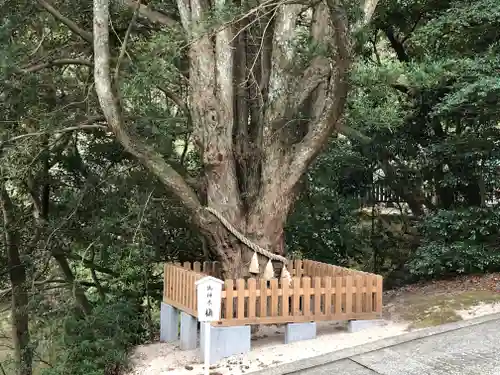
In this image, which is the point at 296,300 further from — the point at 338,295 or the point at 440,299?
the point at 440,299

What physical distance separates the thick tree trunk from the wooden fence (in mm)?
4044

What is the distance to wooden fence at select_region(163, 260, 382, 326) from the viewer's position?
5.86 meters

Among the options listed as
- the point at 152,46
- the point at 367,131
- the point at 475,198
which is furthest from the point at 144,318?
the point at 475,198

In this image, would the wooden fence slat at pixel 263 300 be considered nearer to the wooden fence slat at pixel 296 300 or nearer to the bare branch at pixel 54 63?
the wooden fence slat at pixel 296 300

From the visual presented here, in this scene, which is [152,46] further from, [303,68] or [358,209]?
[358,209]

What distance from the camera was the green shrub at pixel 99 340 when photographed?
6133mm

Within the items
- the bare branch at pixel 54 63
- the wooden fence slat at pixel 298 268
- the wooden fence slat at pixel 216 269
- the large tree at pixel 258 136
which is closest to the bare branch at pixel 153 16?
the large tree at pixel 258 136

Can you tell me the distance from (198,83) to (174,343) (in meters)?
3.50

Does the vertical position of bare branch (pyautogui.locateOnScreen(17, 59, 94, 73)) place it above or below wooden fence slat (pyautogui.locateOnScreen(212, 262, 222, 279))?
above

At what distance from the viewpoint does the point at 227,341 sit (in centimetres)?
577

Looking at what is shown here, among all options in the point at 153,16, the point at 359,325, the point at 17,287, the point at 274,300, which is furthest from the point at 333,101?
the point at 17,287

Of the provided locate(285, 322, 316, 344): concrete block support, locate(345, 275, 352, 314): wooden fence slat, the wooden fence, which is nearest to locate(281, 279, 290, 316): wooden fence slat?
the wooden fence

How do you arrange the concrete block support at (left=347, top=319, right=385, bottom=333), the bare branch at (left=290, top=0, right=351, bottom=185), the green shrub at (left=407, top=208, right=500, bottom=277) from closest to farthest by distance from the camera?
the bare branch at (left=290, top=0, right=351, bottom=185) < the concrete block support at (left=347, top=319, right=385, bottom=333) < the green shrub at (left=407, top=208, right=500, bottom=277)

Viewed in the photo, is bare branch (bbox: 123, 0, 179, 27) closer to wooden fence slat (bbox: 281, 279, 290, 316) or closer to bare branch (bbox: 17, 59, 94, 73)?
bare branch (bbox: 17, 59, 94, 73)
